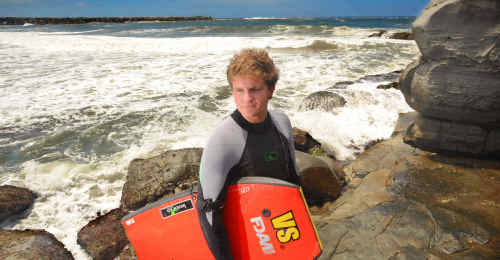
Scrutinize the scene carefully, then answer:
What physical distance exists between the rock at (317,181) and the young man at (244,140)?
→ 243cm

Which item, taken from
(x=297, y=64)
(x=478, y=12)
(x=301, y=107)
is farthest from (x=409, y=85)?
(x=297, y=64)

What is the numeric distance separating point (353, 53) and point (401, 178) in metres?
15.0

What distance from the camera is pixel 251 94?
1.63 m

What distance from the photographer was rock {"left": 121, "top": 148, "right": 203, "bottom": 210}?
4098 millimetres

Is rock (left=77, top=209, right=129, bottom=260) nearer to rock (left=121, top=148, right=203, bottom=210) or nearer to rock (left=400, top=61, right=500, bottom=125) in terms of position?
rock (left=121, top=148, right=203, bottom=210)

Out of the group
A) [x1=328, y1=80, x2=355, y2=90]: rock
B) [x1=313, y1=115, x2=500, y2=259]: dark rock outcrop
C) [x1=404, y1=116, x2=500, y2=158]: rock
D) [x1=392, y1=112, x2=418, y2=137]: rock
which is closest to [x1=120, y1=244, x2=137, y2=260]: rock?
[x1=313, y1=115, x2=500, y2=259]: dark rock outcrop

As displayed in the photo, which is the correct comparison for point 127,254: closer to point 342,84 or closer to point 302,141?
point 302,141

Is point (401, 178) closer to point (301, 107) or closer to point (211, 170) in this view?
point (211, 170)

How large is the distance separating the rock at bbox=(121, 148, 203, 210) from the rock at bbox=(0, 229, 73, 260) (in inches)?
39.6

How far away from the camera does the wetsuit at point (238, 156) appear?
5.26 ft

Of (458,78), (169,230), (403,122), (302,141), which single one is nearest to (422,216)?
(458,78)

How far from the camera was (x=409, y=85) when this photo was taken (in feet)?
13.8

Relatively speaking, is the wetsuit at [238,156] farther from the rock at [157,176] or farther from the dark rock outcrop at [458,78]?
the dark rock outcrop at [458,78]

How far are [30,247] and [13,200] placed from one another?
1.51 m
